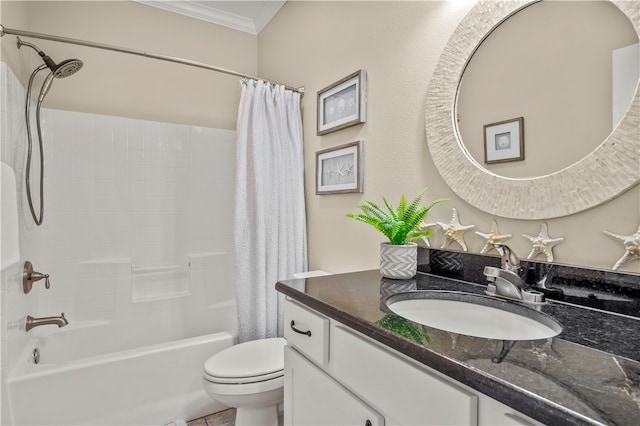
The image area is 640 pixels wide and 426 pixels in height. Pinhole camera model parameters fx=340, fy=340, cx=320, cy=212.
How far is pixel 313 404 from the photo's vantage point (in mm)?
1001

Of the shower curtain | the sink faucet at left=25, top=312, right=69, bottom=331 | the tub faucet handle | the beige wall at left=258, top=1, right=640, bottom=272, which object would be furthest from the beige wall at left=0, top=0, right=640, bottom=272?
the sink faucet at left=25, top=312, right=69, bottom=331

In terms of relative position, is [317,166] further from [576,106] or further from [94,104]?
[94,104]

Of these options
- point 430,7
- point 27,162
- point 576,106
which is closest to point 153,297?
point 27,162

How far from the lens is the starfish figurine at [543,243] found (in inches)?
38.3

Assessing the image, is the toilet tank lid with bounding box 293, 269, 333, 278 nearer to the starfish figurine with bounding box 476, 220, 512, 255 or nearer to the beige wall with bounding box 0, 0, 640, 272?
the beige wall with bounding box 0, 0, 640, 272

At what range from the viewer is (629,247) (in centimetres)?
83

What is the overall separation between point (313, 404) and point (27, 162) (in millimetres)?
1880

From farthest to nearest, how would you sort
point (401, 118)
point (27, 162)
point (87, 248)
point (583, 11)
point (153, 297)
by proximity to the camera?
point (153, 297) → point (87, 248) → point (27, 162) → point (401, 118) → point (583, 11)

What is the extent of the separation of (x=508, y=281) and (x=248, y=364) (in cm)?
117

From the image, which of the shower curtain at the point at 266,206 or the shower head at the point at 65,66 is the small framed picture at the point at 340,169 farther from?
the shower head at the point at 65,66

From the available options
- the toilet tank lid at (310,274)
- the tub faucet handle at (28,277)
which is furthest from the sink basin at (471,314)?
the tub faucet handle at (28,277)

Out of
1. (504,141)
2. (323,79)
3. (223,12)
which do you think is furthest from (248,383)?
(223,12)

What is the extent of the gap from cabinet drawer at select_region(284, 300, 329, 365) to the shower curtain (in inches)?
34.5

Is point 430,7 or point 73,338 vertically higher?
point 430,7
